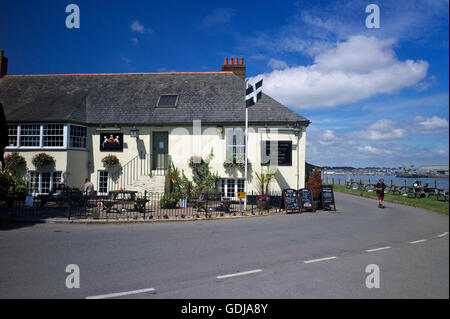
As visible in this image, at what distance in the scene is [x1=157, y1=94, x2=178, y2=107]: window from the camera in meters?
20.3

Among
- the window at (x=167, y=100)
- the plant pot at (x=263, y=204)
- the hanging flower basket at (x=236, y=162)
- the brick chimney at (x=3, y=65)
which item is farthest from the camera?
the brick chimney at (x=3, y=65)

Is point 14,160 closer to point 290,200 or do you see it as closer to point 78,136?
point 78,136

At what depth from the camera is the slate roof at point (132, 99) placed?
18.8m

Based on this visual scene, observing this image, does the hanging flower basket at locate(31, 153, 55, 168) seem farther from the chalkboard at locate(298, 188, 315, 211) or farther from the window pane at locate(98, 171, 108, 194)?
the chalkboard at locate(298, 188, 315, 211)

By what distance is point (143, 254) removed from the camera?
7.29 m

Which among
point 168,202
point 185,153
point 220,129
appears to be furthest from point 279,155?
point 168,202

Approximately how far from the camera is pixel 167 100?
2072 cm

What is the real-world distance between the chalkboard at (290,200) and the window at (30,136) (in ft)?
51.7

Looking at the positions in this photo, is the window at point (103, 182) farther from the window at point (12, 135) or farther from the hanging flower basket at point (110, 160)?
the window at point (12, 135)

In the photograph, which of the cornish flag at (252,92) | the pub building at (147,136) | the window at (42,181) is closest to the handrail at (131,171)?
the pub building at (147,136)

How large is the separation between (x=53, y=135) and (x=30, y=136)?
5.23 feet

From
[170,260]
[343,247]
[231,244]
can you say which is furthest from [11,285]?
[343,247]

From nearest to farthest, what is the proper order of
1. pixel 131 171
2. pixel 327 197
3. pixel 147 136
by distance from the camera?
pixel 327 197, pixel 131 171, pixel 147 136

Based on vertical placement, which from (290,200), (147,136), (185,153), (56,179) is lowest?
(290,200)
